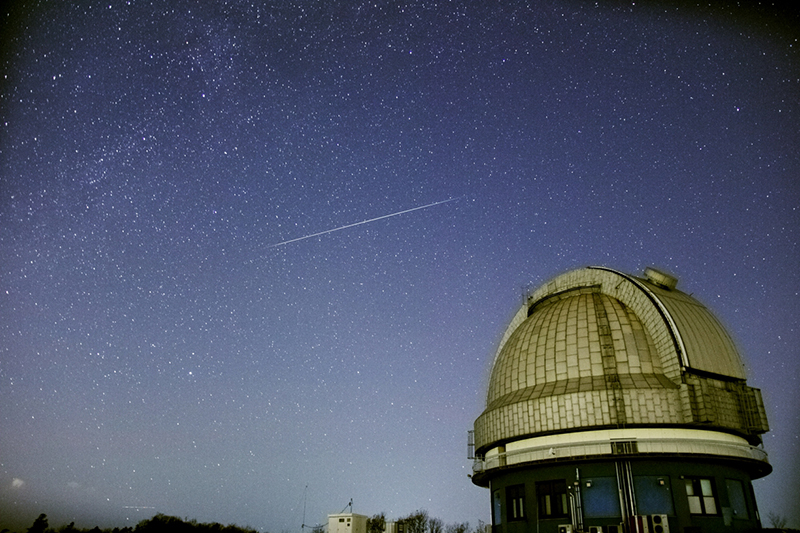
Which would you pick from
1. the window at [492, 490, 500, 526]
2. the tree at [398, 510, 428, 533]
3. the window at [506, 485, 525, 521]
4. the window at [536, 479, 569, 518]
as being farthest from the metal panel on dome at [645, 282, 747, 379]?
the tree at [398, 510, 428, 533]

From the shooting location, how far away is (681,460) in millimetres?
27234

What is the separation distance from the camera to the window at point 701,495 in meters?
26.7

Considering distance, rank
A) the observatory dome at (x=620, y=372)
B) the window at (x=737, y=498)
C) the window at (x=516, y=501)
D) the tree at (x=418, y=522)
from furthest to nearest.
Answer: the tree at (x=418, y=522) → the window at (x=516, y=501) → the observatory dome at (x=620, y=372) → the window at (x=737, y=498)

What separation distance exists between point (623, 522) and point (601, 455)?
3186 millimetres

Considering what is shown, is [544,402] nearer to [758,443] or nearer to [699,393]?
[699,393]

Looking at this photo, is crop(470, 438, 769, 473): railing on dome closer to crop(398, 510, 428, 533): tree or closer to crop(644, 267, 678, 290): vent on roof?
crop(644, 267, 678, 290): vent on roof

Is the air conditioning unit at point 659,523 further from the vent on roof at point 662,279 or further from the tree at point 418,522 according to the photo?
the tree at point 418,522

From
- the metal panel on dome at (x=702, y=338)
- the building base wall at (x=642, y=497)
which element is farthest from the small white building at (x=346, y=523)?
the metal panel on dome at (x=702, y=338)

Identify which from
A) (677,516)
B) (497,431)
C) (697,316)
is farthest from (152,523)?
(697,316)

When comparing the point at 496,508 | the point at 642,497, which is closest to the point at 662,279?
the point at 642,497

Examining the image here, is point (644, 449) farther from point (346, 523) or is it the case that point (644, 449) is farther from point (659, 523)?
point (346, 523)

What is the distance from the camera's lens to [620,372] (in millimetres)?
30047

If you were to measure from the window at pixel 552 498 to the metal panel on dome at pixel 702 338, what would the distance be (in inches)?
372

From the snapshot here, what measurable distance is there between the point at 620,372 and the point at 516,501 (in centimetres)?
945
